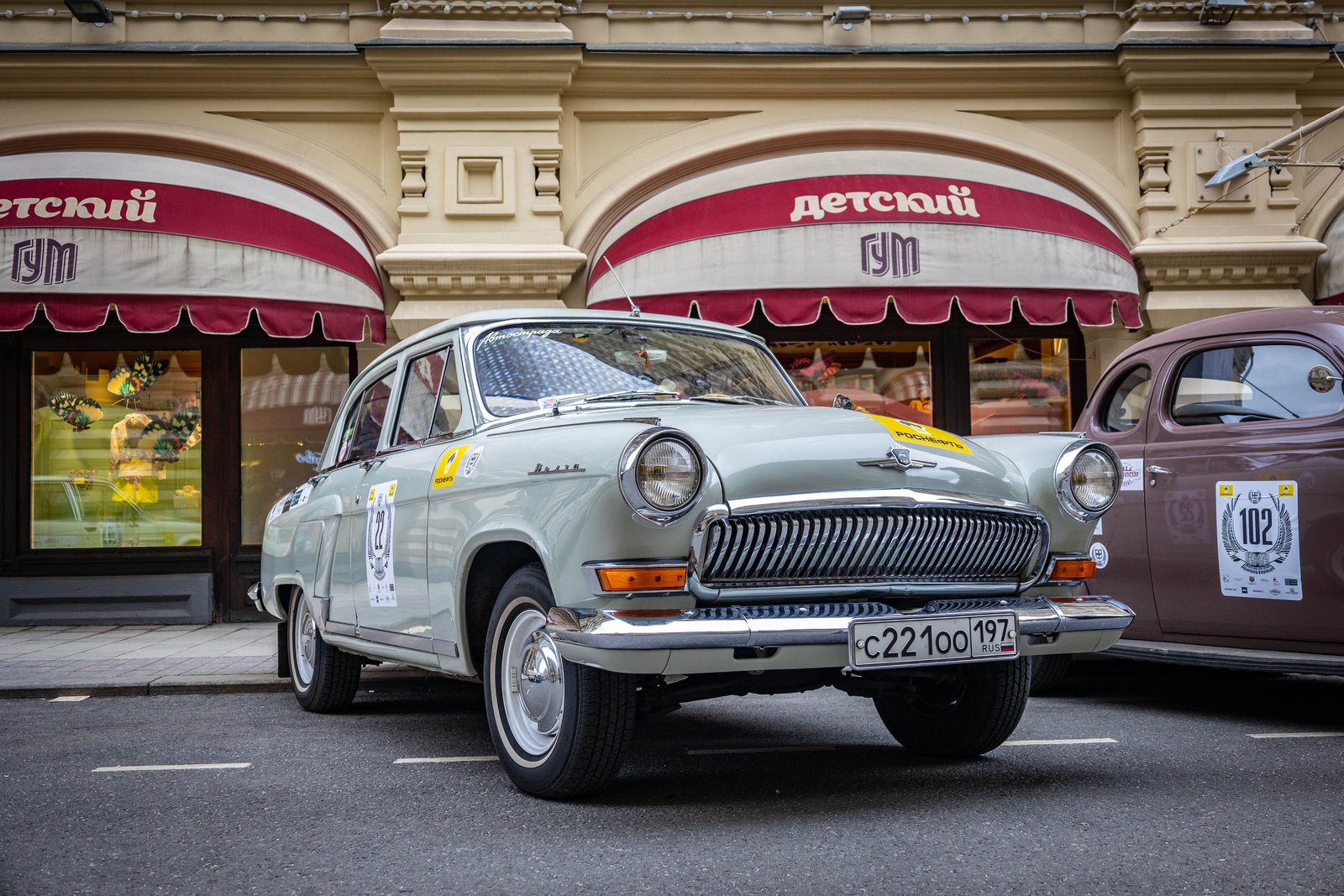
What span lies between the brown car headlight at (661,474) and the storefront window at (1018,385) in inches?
332

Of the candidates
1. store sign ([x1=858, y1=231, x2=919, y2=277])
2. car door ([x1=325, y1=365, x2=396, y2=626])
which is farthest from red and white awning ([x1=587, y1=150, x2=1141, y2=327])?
car door ([x1=325, y1=365, x2=396, y2=626])

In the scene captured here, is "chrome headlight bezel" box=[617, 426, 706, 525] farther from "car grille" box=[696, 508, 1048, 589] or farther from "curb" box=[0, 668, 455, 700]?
"curb" box=[0, 668, 455, 700]

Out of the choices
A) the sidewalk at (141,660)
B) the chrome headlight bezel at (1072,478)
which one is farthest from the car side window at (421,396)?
the sidewalk at (141,660)

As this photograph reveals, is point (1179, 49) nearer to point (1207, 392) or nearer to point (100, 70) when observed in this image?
point (1207, 392)

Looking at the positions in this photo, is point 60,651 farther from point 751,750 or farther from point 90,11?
point 751,750

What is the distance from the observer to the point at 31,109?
11.0m

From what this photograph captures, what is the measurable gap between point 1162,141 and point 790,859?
9.69 metres

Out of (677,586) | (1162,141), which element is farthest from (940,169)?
(677,586)

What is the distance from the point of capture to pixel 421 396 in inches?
212

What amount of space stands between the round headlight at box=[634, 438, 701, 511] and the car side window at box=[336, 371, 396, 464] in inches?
94.6

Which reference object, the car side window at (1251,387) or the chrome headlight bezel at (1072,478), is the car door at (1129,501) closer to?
the car side window at (1251,387)

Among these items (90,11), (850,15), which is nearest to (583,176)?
(850,15)

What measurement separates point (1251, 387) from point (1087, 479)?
2.01 meters

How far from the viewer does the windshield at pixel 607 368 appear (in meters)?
4.84
